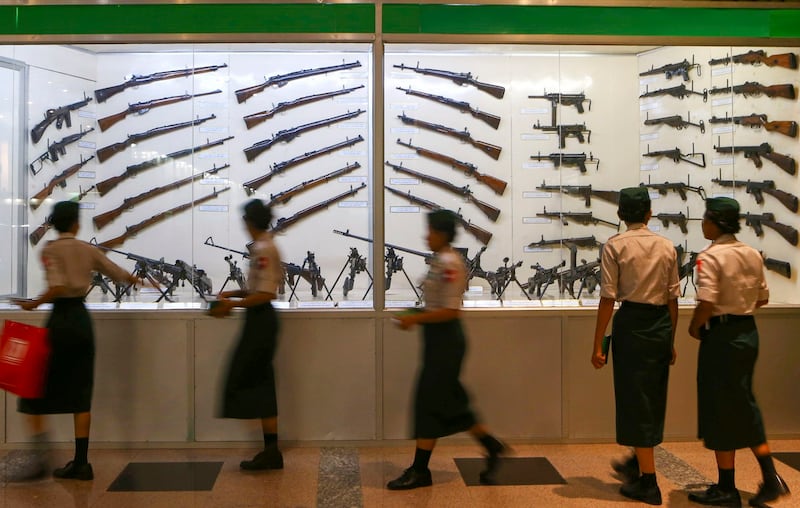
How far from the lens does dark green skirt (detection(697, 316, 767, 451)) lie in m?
3.61

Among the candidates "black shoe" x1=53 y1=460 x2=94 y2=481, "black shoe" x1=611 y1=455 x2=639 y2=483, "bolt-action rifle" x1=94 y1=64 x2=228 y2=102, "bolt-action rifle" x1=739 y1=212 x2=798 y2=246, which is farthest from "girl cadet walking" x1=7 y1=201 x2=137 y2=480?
"bolt-action rifle" x1=739 y1=212 x2=798 y2=246

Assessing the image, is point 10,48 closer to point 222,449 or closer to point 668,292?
point 222,449

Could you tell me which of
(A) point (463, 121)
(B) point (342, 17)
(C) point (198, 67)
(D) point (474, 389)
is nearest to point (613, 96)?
(A) point (463, 121)

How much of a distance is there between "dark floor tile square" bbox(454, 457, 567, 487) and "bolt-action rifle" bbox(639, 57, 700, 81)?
3.14 meters

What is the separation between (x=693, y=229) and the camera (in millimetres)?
5641

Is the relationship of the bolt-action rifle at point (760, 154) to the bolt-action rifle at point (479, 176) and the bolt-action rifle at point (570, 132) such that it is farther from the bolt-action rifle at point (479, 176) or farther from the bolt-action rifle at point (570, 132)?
the bolt-action rifle at point (479, 176)

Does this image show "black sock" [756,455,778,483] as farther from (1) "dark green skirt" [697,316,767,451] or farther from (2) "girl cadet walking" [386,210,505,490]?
(2) "girl cadet walking" [386,210,505,490]

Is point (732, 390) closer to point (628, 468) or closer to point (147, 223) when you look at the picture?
point (628, 468)

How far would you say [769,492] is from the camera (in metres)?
3.64

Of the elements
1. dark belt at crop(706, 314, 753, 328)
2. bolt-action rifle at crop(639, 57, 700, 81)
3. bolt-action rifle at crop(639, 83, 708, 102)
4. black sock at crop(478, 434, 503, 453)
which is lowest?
black sock at crop(478, 434, 503, 453)

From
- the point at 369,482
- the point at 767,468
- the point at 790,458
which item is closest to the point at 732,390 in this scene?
the point at 767,468

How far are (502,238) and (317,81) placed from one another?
194 cm

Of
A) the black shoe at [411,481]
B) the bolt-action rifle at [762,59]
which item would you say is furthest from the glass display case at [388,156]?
the black shoe at [411,481]

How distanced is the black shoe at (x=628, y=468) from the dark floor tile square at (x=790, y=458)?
1166mm
